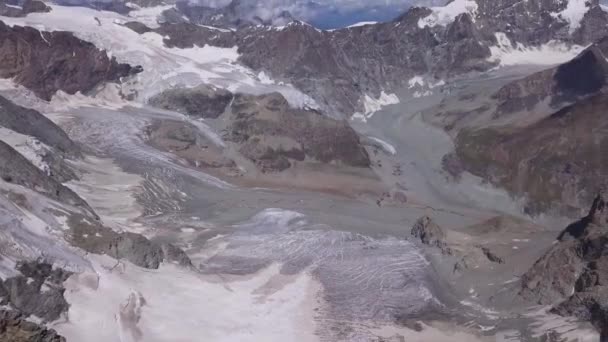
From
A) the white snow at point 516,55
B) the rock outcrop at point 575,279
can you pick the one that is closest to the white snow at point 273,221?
the rock outcrop at point 575,279

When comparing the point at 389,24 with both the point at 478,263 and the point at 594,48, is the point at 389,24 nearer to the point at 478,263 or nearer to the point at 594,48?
the point at 594,48

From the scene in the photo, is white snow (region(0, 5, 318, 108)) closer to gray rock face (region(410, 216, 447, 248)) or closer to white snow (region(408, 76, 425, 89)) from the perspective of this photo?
white snow (region(408, 76, 425, 89))

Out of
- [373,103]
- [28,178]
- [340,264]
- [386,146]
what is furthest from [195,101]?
[28,178]

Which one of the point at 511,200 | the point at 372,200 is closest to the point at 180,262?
the point at 372,200

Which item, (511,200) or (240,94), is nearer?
A: (511,200)

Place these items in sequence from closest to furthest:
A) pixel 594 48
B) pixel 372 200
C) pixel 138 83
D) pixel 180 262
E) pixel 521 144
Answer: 1. pixel 180 262
2. pixel 372 200
3. pixel 521 144
4. pixel 138 83
5. pixel 594 48

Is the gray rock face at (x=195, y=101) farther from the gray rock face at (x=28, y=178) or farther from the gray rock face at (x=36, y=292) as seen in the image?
the gray rock face at (x=36, y=292)
